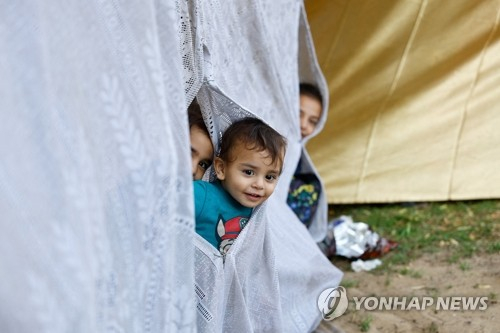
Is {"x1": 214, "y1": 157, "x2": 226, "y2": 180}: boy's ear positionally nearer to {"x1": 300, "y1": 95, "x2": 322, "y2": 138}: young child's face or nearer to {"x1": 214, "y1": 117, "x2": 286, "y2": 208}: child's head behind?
{"x1": 214, "y1": 117, "x2": 286, "y2": 208}: child's head behind

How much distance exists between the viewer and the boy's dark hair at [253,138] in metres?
2.37

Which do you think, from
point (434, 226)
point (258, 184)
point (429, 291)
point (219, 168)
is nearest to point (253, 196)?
point (258, 184)

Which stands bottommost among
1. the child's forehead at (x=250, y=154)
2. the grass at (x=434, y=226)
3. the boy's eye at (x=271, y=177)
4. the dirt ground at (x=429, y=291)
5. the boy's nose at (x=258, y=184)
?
the grass at (x=434, y=226)

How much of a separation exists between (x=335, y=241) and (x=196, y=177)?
1305 millimetres

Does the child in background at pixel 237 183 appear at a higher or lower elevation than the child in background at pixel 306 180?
higher

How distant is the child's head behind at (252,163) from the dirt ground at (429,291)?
80 centimetres

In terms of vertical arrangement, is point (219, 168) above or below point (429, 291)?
above

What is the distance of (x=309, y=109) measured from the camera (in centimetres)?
360

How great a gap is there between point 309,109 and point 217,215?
1.39 meters

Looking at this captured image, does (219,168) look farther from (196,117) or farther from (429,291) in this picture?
(429,291)

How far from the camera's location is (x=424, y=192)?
164 inches

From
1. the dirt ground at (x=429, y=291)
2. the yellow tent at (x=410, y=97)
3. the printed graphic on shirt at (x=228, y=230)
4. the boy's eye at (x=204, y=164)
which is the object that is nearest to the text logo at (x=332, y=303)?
the dirt ground at (x=429, y=291)

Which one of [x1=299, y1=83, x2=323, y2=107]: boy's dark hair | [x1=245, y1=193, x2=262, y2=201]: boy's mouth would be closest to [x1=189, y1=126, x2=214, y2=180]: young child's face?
[x1=245, y1=193, x2=262, y2=201]: boy's mouth

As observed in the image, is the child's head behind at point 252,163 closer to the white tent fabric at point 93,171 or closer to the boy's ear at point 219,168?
the boy's ear at point 219,168
